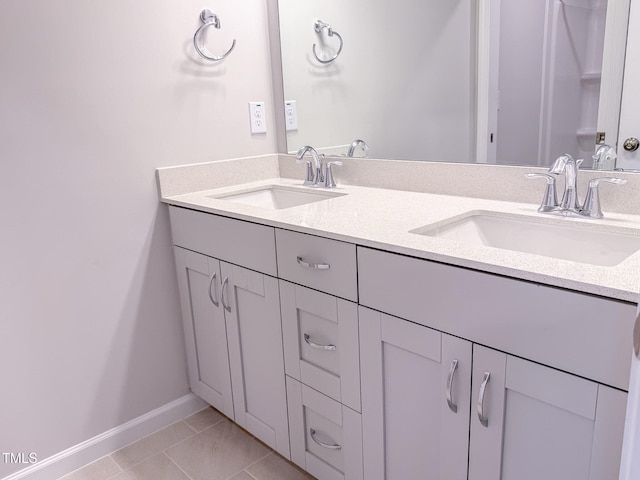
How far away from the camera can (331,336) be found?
1.36m

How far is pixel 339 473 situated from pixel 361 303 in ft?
1.75

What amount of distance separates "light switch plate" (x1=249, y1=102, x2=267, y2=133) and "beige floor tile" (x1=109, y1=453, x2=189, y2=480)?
4.04 feet

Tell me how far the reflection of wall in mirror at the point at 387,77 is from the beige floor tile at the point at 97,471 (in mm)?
1310

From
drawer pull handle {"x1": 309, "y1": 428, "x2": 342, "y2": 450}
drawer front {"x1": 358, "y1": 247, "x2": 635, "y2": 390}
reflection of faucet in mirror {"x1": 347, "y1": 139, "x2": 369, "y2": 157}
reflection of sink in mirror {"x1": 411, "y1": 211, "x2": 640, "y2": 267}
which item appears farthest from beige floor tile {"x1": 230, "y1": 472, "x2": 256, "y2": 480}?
reflection of faucet in mirror {"x1": 347, "y1": 139, "x2": 369, "y2": 157}

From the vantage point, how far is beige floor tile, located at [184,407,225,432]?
197cm

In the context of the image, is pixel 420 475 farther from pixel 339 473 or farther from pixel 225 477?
pixel 225 477

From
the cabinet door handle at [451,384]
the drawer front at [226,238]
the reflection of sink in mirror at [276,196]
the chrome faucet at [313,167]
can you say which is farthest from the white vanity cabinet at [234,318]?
the cabinet door handle at [451,384]

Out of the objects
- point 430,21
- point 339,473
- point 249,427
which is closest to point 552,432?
point 339,473

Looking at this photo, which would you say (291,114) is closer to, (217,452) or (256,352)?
(256,352)

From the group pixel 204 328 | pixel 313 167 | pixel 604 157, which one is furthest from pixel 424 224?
pixel 204 328

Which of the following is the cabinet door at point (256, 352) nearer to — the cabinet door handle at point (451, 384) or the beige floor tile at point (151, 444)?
the beige floor tile at point (151, 444)

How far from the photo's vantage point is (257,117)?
6.66 feet

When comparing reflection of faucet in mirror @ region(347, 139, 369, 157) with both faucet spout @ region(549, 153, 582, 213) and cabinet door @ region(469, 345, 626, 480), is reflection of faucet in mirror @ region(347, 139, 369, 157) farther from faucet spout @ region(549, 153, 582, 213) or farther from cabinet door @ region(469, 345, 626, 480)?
cabinet door @ region(469, 345, 626, 480)

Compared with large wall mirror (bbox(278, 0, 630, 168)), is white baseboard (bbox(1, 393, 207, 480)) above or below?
below
